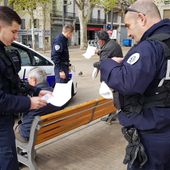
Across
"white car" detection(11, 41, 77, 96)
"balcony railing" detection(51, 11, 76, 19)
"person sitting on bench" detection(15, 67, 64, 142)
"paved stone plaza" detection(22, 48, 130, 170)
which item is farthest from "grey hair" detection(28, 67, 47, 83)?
"balcony railing" detection(51, 11, 76, 19)

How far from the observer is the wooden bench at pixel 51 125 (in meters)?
3.70

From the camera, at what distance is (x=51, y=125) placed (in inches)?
153

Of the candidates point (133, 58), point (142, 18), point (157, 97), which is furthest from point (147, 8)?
point (157, 97)

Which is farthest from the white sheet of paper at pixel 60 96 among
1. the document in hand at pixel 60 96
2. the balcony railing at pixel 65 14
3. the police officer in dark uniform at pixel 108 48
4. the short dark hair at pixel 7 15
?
the balcony railing at pixel 65 14

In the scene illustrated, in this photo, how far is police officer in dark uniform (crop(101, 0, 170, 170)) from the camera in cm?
221

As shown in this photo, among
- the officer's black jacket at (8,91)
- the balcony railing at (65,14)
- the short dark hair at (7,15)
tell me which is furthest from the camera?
the balcony railing at (65,14)

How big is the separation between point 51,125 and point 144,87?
6.19ft

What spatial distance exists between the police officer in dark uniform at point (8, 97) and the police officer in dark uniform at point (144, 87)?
68 centimetres

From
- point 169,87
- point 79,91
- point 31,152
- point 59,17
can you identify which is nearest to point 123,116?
point 169,87

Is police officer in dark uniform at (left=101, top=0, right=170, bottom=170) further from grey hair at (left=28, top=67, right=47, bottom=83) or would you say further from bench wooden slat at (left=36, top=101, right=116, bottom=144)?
grey hair at (left=28, top=67, right=47, bottom=83)

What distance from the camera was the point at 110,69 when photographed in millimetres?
2301

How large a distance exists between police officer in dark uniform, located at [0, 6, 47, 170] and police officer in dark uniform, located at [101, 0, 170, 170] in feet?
2.23

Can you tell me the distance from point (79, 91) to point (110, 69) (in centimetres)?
703

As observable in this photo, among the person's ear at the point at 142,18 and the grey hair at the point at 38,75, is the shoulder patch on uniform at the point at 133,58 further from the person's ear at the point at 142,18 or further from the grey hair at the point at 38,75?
the grey hair at the point at 38,75
